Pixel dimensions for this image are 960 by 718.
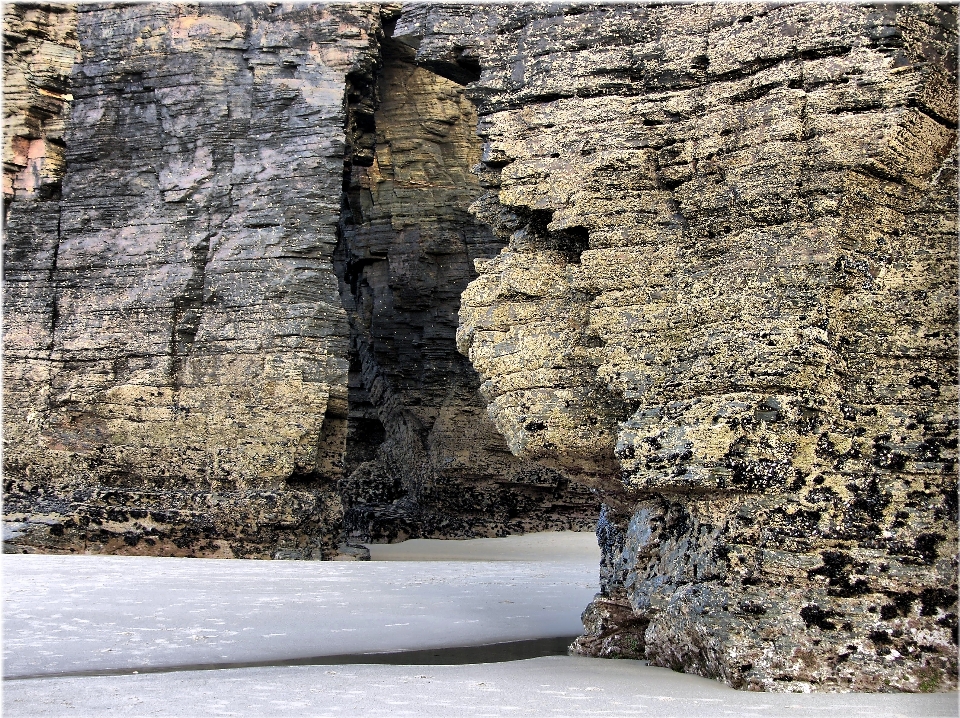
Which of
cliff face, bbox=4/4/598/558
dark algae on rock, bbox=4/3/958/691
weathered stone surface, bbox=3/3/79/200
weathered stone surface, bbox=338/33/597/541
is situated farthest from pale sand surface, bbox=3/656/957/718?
weathered stone surface, bbox=338/33/597/541

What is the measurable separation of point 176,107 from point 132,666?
7772 mm

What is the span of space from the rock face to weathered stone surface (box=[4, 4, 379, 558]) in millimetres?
5258

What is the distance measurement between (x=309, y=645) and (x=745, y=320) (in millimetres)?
2596

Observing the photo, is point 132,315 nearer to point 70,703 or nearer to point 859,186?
point 70,703

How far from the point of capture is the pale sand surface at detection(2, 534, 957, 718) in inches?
142

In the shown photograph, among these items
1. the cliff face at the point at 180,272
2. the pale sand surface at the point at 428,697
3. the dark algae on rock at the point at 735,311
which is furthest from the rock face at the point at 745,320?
the cliff face at the point at 180,272

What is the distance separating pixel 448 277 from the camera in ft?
47.7

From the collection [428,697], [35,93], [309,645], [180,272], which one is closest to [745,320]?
[428,697]

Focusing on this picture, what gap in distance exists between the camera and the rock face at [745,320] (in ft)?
13.2

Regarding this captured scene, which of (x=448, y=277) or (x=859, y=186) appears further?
(x=448, y=277)

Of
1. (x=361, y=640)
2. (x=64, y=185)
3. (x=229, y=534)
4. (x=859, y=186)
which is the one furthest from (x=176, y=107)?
(x=859, y=186)

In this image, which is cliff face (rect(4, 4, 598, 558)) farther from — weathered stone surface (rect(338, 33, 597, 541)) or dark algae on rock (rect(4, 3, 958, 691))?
dark algae on rock (rect(4, 3, 958, 691))

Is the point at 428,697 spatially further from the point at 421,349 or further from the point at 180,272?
the point at 421,349

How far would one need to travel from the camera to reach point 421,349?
14.7 m
